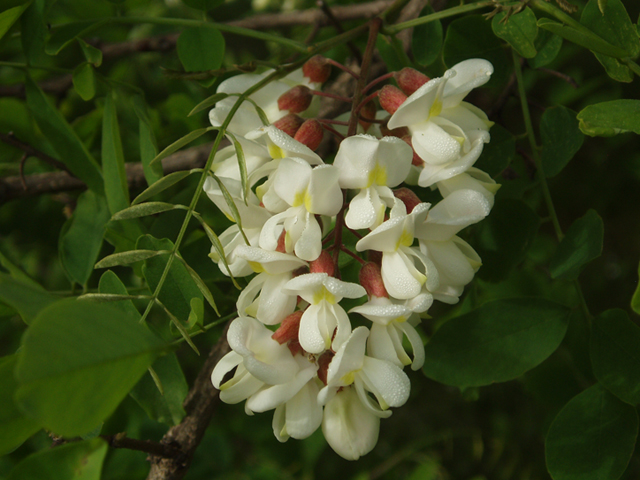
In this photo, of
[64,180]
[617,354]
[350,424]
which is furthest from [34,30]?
[617,354]

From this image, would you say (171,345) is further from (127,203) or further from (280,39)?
(280,39)

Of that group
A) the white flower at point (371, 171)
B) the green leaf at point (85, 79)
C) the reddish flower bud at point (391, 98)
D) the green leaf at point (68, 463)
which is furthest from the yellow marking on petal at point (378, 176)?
the green leaf at point (85, 79)

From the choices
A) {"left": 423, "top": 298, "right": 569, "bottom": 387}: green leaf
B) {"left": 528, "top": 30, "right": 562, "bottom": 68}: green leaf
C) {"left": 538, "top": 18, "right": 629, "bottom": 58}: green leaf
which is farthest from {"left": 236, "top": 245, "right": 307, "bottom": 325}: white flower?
{"left": 528, "top": 30, "right": 562, "bottom": 68}: green leaf

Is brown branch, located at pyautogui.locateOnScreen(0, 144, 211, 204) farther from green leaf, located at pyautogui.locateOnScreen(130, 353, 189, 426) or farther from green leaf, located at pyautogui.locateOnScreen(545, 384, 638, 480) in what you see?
green leaf, located at pyautogui.locateOnScreen(545, 384, 638, 480)

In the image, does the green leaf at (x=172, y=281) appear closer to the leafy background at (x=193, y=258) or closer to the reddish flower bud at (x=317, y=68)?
the leafy background at (x=193, y=258)

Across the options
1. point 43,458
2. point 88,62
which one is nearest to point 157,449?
point 43,458

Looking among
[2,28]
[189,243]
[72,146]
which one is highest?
[2,28]

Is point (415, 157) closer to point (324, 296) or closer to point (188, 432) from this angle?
point (324, 296)
